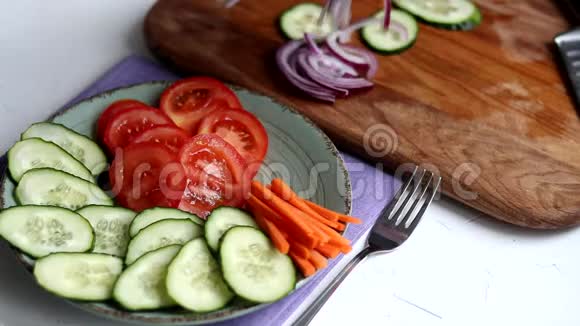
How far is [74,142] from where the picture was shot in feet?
6.32

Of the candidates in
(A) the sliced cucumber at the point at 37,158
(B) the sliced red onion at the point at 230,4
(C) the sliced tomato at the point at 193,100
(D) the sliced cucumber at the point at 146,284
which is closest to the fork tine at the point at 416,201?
(C) the sliced tomato at the point at 193,100

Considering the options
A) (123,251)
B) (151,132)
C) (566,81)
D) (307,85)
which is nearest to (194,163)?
(151,132)

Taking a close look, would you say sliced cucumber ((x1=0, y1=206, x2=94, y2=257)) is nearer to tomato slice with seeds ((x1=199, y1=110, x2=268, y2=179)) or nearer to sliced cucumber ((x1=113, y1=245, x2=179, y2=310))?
sliced cucumber ((x1=113, y1=245, x2=179, y2=310))

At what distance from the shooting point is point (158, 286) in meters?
1.53

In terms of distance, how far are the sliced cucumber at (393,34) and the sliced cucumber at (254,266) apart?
1288mm

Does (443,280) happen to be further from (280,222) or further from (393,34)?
(393,34)

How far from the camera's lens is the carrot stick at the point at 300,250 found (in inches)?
63.5

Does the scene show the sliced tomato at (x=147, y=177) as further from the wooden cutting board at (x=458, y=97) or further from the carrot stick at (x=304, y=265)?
the wooden cutting board at (x=458, y=97)

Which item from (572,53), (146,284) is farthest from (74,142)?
(572,53)

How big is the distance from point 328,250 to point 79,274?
0.64 metres

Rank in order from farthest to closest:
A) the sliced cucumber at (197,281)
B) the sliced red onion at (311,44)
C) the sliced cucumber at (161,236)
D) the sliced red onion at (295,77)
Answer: the sliced red onion at (311,44), the sliced red onion at (295,77), the sliced cucumber at (161,236), the sliced cucumber at (197,281)

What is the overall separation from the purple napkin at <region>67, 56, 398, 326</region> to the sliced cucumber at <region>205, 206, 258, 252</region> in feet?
0.85

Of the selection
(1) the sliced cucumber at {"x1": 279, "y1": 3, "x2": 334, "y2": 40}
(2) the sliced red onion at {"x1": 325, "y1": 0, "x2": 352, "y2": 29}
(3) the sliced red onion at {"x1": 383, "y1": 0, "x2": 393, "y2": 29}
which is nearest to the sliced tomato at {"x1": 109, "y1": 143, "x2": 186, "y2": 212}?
(1) the sliced cucumber at {"x1": 279, "y1": 3, "x2": 334, "y2": 40}

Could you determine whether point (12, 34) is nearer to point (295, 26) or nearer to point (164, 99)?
point (164, 99)
